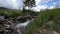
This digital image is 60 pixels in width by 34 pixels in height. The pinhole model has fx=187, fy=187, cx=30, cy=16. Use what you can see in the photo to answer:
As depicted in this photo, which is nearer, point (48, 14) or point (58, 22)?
point (58, 22)

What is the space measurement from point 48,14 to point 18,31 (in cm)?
189

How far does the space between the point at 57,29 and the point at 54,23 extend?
332mm

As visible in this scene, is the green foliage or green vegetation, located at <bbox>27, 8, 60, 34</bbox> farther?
the green foliage

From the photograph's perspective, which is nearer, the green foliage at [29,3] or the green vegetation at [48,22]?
the green vegetation at [48,22]

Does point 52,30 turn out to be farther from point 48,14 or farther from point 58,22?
point 48,14

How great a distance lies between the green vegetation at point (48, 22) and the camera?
782 centimetres

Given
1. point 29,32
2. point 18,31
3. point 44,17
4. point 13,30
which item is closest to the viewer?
point 29,32

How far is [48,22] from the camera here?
8.19 m

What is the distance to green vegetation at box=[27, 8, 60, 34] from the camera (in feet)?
25.7

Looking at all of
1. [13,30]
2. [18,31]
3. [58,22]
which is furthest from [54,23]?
[13,30]

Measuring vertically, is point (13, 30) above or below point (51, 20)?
below

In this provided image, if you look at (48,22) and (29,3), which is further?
(29,3)

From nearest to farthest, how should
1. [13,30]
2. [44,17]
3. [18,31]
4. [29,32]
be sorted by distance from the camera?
[29,32], [44,17], [18,31], [13,30]

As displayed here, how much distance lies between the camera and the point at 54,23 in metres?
8.05
